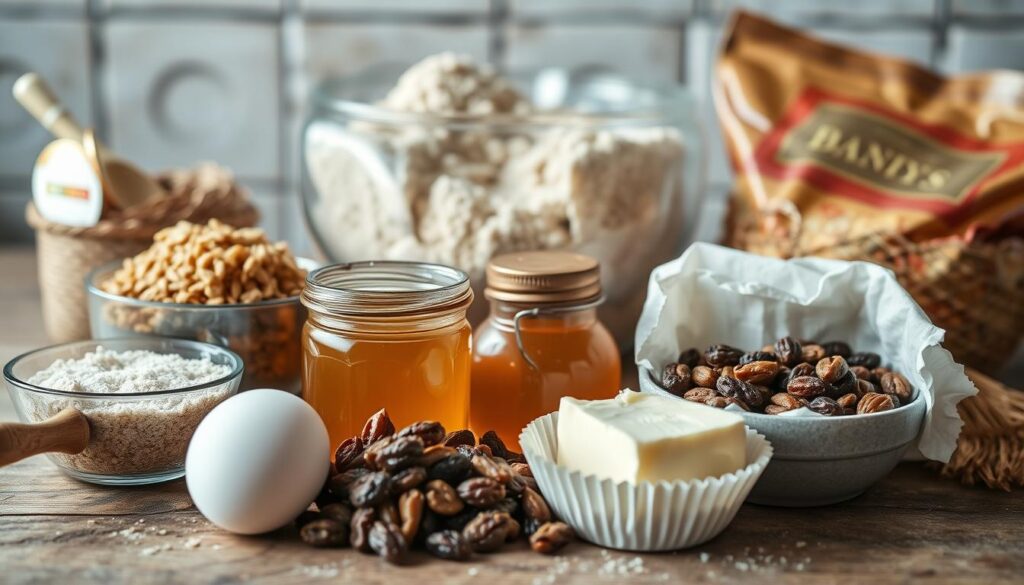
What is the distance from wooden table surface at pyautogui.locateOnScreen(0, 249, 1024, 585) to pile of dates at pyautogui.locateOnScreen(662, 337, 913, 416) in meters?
0.10

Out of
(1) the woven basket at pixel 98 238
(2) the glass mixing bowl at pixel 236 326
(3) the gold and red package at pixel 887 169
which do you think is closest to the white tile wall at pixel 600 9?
(3) the gold and red package at pixel 887 169

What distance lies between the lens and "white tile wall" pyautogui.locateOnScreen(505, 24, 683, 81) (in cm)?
194

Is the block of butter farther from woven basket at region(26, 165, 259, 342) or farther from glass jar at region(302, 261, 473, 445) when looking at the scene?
woven basket at region(26, 165, 259, 342)

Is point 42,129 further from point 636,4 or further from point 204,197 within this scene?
point 636,4

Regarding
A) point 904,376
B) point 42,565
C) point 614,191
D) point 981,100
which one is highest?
point 981,100

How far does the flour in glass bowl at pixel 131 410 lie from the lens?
1.02m

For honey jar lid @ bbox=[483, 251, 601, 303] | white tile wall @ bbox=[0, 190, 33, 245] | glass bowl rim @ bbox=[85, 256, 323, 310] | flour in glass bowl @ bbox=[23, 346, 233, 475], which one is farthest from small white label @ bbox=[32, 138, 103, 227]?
white tile wall @ bbox=[0, 190, 33, 245]

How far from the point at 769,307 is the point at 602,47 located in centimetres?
87

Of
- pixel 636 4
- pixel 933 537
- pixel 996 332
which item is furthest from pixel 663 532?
pixel 636 4

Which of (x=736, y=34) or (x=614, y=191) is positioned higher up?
(x=736, y=34)

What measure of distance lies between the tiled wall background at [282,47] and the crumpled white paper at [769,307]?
31.7 inches

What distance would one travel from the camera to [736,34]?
5.35 ft

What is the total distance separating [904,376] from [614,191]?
44 cm

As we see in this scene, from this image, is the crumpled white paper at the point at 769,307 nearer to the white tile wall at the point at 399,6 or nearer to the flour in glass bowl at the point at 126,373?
the flour in glass bowl at the point at 126,373
